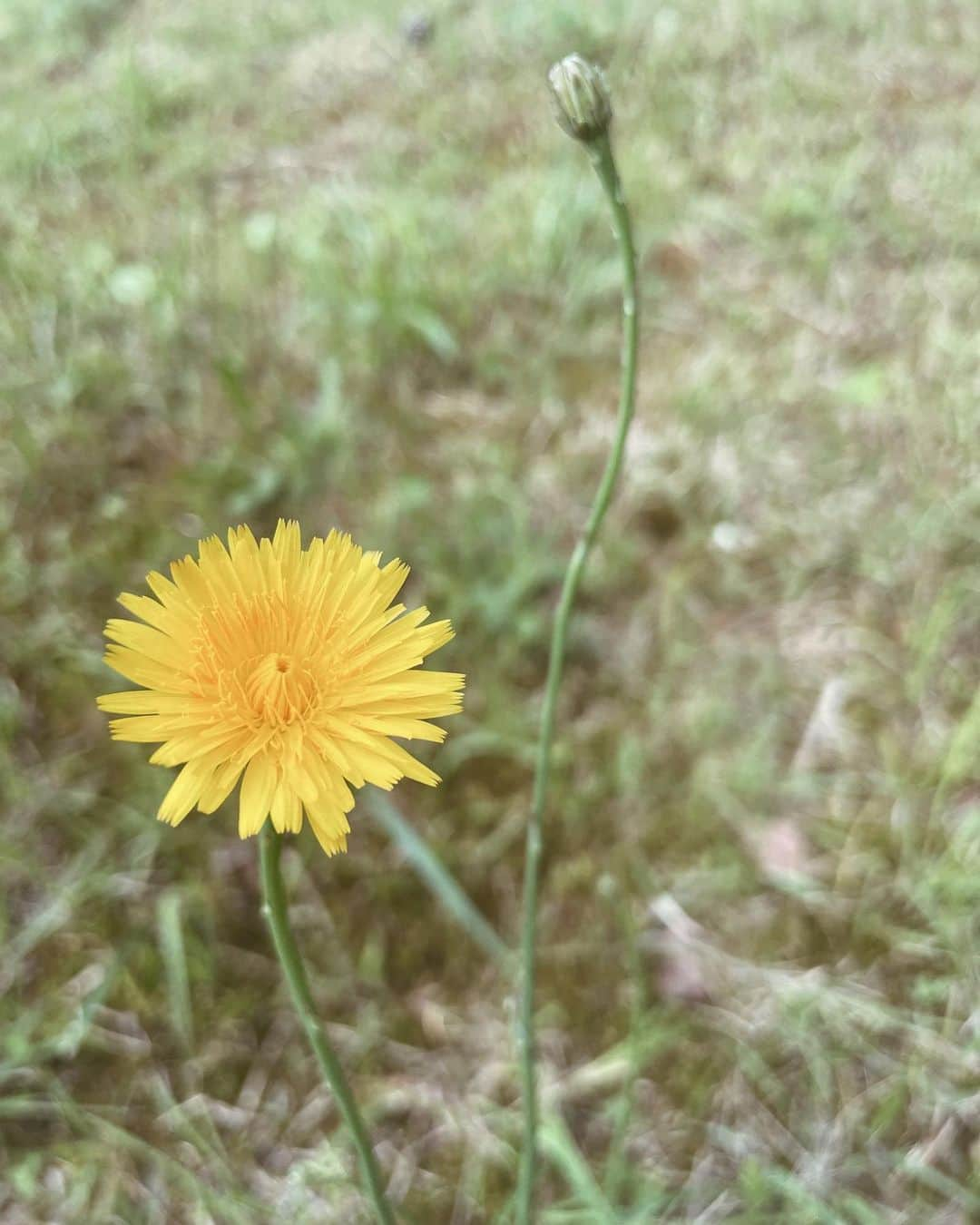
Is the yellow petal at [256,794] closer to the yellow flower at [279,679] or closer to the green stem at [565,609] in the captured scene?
the yellow flower at [279,679]

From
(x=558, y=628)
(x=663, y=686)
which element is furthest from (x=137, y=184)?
(x=558, y=628)

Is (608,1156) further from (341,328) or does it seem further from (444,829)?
(341,328)

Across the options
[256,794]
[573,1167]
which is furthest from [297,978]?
[573,1167]

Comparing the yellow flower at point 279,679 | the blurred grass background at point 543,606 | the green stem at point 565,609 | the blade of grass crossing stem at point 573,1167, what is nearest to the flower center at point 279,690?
the yellow flower at point 279,679

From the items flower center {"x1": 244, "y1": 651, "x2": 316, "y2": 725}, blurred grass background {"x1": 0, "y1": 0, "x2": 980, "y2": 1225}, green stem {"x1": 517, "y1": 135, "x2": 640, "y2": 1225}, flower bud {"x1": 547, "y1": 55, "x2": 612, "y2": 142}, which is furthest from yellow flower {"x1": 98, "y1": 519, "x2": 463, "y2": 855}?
blurred grass background {"x1": 0, "y1": 0, "x2": 980, "y2": 1225}

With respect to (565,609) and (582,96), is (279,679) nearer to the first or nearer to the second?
(565,609)

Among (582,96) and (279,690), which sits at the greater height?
(582,96)
